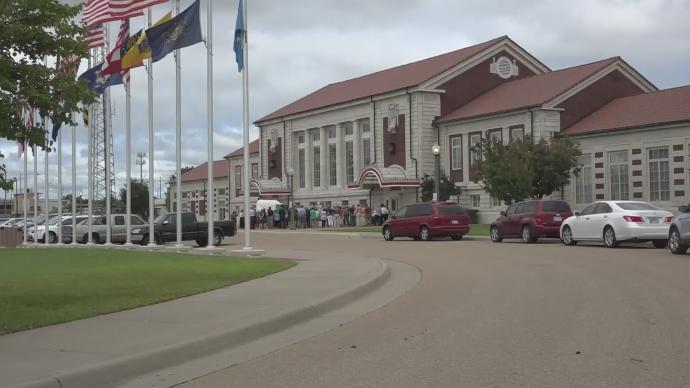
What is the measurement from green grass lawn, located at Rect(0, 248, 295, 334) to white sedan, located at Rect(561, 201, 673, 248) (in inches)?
428

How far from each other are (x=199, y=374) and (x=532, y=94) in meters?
49.5

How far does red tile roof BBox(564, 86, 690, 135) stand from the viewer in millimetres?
44531

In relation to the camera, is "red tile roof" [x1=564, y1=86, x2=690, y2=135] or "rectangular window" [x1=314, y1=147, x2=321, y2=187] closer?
"red tile roof" [x1=564, y1=86, x2=690, y2=135]

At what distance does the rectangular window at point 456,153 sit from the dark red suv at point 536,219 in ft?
90.9

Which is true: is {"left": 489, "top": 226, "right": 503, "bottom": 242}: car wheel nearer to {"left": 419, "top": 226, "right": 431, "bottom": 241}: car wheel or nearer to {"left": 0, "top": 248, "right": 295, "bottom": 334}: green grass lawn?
{"left": 419, "top": 226, "right": 431, "bottom": 241}: car wheel

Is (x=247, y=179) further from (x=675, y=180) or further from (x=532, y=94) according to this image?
(x=532, y=94)

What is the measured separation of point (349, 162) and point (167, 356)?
202ft

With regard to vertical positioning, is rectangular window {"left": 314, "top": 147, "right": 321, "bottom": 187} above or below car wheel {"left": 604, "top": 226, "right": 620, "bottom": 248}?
above

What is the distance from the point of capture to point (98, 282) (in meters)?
14.4

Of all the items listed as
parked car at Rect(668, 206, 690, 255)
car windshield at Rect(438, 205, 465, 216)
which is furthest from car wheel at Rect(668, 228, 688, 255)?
car windshield at Rect(438, 205, 465, 216)

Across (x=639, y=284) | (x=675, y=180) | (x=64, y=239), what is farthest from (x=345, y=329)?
(x=675, y=180)

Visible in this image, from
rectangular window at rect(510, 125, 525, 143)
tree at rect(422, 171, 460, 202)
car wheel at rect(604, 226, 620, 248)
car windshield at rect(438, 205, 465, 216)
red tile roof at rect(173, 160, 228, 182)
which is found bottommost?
car wheel at rect(604, 226, 620, 248)

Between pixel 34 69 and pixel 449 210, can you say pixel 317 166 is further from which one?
pixel 34 69

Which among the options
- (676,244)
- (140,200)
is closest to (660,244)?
(676,244)
